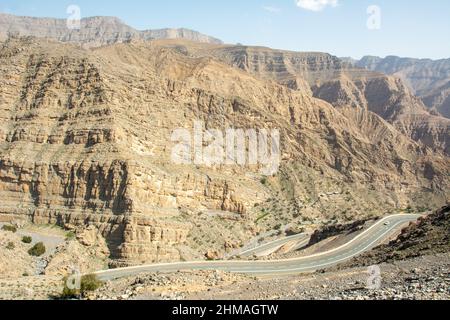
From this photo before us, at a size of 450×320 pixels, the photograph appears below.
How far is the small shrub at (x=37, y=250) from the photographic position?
5438cm

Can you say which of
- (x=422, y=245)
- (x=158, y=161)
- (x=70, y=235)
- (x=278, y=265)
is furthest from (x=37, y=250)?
(x=422, y=245)

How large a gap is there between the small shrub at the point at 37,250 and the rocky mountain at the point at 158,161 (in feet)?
21.6

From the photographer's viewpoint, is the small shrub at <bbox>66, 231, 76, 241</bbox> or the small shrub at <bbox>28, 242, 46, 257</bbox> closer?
the small shrub at <bbox>28, 242, 46, 257</bbox>

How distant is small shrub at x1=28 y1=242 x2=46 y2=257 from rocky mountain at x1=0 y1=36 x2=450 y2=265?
21.6 ft

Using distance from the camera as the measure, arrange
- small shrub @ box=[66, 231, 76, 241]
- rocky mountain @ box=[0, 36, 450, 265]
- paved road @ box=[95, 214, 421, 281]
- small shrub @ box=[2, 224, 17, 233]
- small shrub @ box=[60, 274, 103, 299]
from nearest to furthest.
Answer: small shrub @ box=[60, 274, 103, 299], paved road @ box=[95, 214, 421, 281], small shrub @ box=[66, 231, 76, 241], small shrub @ box=[2, 224, 17, 233], rocky mountain @ box=[0, 36, 450, 265]

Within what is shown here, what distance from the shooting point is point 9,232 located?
185 feet

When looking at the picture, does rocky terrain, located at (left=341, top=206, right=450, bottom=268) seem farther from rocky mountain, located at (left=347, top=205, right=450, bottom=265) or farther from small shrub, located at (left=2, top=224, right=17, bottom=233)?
small shrub, located at (left=2, top=224, right=17, bottom=233)

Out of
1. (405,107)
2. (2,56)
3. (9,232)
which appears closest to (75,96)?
(2,56)

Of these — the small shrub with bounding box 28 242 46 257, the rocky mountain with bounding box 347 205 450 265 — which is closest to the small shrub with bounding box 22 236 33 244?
the small shrub with bounding box 28 242 46 257

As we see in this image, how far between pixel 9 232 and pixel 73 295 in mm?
30516

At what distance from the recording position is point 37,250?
5472 centimetres

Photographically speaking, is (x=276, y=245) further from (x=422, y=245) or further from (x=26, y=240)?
(x=422, y=245)

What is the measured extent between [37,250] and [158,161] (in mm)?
24011

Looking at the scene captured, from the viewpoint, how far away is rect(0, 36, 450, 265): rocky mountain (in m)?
64.1
